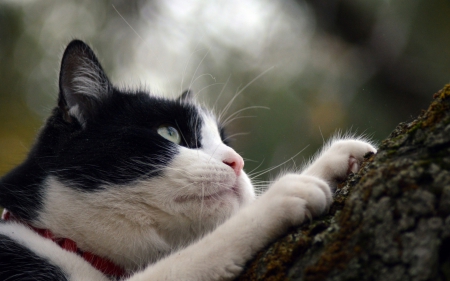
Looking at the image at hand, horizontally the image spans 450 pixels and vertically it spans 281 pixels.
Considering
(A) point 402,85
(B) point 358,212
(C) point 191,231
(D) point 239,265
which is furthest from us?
(A) point 402,85

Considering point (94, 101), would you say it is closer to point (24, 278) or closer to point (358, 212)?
point (24, 278)

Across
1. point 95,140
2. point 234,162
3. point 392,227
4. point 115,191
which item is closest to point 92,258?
point 115,191

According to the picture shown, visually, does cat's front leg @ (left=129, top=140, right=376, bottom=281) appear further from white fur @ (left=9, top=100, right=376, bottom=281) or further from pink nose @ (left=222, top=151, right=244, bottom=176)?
pink nose @ (left=222, top=151, right=244, bottom=176)

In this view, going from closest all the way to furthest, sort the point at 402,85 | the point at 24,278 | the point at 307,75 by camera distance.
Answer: the point at 24,278
the point at 402,85
the point at 307,75

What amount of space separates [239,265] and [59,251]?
606 mm

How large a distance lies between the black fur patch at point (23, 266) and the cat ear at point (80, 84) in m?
0.42

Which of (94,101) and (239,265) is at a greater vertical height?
(94,101)

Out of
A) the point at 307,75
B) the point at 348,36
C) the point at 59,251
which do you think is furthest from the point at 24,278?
the point at 307,75

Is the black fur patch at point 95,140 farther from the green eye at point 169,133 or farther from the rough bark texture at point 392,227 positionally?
the rough bark texture at point 392,227

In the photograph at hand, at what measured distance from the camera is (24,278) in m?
1.08

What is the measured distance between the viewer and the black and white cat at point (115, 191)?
114 centimetres

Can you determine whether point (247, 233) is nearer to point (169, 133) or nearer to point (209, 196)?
point (209, 196)

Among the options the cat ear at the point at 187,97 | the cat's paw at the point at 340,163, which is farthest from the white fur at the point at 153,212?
the cat ear at the point at 187,97

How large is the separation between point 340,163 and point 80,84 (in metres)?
0.91
